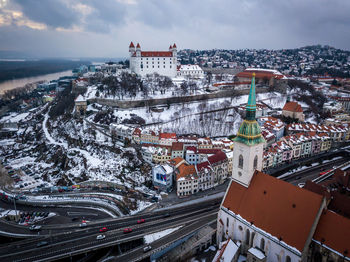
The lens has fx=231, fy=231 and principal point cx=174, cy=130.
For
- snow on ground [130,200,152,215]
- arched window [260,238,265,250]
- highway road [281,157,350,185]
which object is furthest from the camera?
highway road [281,157,350,185]

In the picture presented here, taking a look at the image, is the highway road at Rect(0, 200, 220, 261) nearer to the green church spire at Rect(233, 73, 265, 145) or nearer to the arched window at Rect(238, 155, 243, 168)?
the arched window at Rect(238, 155, 243, 168)

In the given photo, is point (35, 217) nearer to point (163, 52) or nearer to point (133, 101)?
point (133, 101)

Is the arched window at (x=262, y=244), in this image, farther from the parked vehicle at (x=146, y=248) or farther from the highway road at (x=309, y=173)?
the highway road at (x=309, y=173)

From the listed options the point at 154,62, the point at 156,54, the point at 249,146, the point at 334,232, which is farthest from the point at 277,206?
the point at 156,54

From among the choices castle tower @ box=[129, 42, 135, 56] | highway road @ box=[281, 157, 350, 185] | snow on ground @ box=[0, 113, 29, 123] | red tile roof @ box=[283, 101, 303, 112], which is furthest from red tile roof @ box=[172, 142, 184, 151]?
snow on ground @ box=[0, 113, 29, 123]

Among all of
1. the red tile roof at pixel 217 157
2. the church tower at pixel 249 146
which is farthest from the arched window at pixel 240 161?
the red tile roof at pixel 217 157
